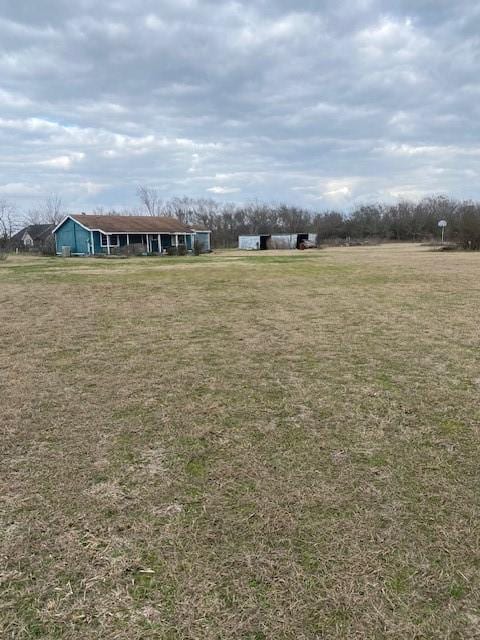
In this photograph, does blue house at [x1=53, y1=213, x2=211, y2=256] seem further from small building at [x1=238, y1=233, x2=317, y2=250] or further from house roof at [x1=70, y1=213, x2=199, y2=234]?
small building at [x1=238, y1=233, x2=317, y2=250]

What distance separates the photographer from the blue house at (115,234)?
36594 millimetres

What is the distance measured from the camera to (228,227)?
71188mm

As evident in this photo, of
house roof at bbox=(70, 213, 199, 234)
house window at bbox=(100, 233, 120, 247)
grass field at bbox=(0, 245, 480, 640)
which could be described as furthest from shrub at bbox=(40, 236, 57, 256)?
grass field at bbox=(0, 245, 480, 640)

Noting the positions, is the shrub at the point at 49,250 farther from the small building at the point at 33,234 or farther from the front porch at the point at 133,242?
the small building at the point at 33,234

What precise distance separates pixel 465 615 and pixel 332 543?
594 mm

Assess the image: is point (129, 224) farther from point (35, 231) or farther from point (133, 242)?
point (35, 231)

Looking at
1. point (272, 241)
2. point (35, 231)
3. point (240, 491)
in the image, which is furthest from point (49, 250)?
point (240, 491)

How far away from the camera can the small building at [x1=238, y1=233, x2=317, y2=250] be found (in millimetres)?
54094

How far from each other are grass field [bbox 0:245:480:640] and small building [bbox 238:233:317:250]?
48.9 m

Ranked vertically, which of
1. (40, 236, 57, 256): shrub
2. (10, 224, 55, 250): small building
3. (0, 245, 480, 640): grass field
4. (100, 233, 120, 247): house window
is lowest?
(0, 245, 480, 640): grass field

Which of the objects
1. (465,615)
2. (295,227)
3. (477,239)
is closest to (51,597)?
(465,615)

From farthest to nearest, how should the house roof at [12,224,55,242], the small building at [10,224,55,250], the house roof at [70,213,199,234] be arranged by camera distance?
the house roof at [12,224,55,242] < the small building at [10,224,55,250] < the house roof at [70,213,199,234]

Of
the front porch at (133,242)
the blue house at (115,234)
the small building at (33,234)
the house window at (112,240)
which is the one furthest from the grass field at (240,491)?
the small building at (33,234)

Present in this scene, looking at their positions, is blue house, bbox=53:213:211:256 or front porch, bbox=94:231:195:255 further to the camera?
blue house, bbox=53:213:211:256
